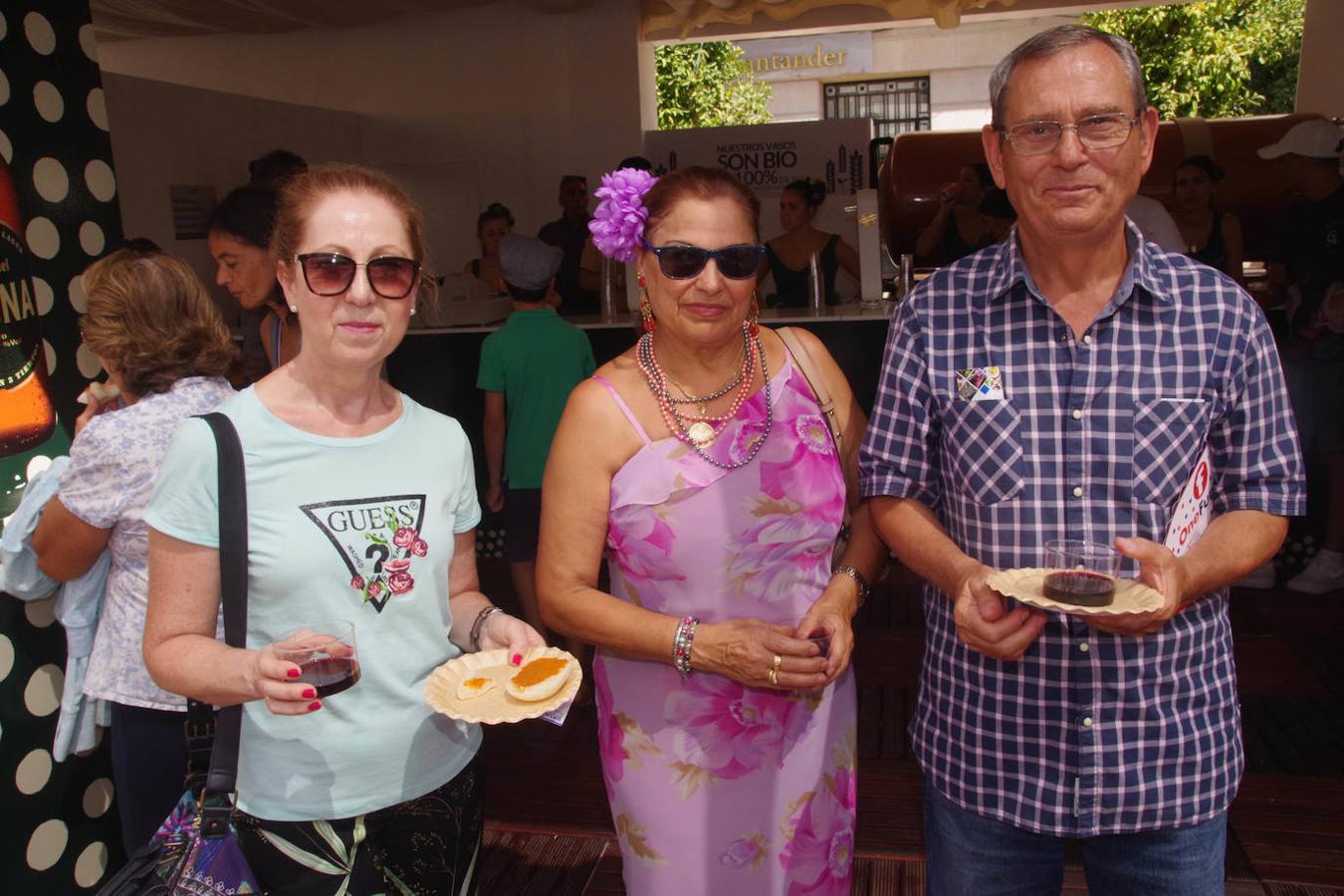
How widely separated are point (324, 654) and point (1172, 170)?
930 cm

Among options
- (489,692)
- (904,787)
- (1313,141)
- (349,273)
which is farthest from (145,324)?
(1313,141)

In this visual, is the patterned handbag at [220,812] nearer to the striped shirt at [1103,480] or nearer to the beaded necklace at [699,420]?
the beaded necklace at [699,420]

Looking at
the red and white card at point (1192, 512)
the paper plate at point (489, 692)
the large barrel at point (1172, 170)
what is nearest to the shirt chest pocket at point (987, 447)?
the red and white card at point (1192, 512)

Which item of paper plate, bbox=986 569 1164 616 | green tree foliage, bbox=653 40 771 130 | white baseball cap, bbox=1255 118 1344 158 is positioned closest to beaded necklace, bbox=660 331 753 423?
paper plate, bbox=986 569 1164 616

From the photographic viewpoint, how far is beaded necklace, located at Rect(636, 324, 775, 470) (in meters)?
2.01

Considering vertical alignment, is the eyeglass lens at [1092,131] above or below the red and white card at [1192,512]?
above

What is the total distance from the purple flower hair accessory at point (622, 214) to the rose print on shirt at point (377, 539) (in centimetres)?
68

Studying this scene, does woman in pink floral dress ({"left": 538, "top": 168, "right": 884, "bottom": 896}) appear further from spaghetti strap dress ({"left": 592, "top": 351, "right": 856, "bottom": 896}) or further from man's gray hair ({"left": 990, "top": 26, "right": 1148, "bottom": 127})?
man's gray hair ({"left": 990, "top": 26, "right": 1148, "bottom": 127})

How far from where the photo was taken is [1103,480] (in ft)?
5.60

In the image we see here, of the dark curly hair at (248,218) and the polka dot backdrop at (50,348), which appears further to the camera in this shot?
the dark curly hair at (248,218)

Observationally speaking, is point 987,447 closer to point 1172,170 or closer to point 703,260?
point 703,260

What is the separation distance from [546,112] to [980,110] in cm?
Answer: 1449

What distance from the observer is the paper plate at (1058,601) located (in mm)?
1485

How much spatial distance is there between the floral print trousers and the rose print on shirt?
0.39 metres
